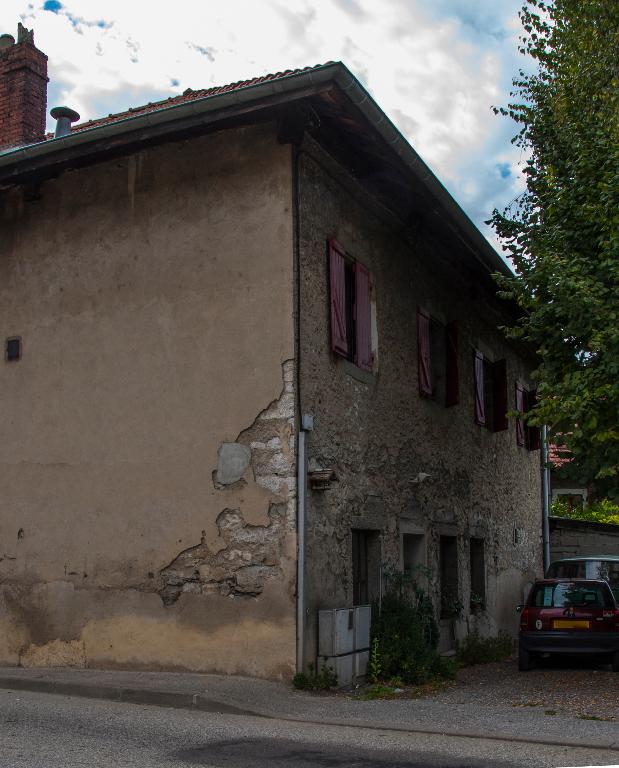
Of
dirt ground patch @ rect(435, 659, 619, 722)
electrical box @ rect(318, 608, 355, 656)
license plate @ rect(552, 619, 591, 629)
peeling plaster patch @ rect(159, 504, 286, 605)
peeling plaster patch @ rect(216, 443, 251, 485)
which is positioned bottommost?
dirt ground patch @ rect(435, 659, 619, 722)

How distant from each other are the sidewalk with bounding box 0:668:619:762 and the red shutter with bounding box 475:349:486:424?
280 inches

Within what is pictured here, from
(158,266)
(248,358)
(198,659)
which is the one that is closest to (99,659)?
(198,659)

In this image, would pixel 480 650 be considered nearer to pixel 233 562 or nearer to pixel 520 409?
pixel 233 562

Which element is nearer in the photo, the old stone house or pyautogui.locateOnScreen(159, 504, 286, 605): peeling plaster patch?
pyautogui.locateOnScreen(159, 504, 286, 605): peeling plaster patch

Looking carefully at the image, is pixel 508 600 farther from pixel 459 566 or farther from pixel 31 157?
pixel 31 157

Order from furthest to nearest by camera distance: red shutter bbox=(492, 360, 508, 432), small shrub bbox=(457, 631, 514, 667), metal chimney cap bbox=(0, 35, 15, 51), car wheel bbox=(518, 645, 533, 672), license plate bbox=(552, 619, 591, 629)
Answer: red shutter bbox=(492, 360, 508, 432), metal chimney cap bbox=(0, 35, 15, 51), small shrub bbox=(457, 631, 514, 667), car wheel bbox=(518, 645, 533, 672), license plate bbox=(552, 619, 591, 629)

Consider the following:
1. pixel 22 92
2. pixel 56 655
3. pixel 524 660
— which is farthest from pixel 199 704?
pixel 22 92

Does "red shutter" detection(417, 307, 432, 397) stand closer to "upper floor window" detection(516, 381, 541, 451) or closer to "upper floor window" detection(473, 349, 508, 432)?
"upper floor window" detection(473, 349, 508, 432)

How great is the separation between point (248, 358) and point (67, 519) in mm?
2935

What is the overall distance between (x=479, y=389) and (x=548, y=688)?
6.77 m

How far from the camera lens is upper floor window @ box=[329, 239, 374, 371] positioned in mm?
10836

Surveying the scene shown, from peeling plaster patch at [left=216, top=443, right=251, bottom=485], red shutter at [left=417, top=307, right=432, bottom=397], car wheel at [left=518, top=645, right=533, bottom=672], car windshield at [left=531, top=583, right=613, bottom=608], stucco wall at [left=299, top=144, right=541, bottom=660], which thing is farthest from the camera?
red shutter at [left=417, top=307, right=432, bottom=397]

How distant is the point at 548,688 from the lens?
424 inches

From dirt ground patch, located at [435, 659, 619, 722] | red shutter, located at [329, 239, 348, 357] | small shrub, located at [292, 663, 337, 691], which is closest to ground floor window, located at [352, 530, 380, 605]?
dirt ground patch, located at [435, 659, 619, 722]
